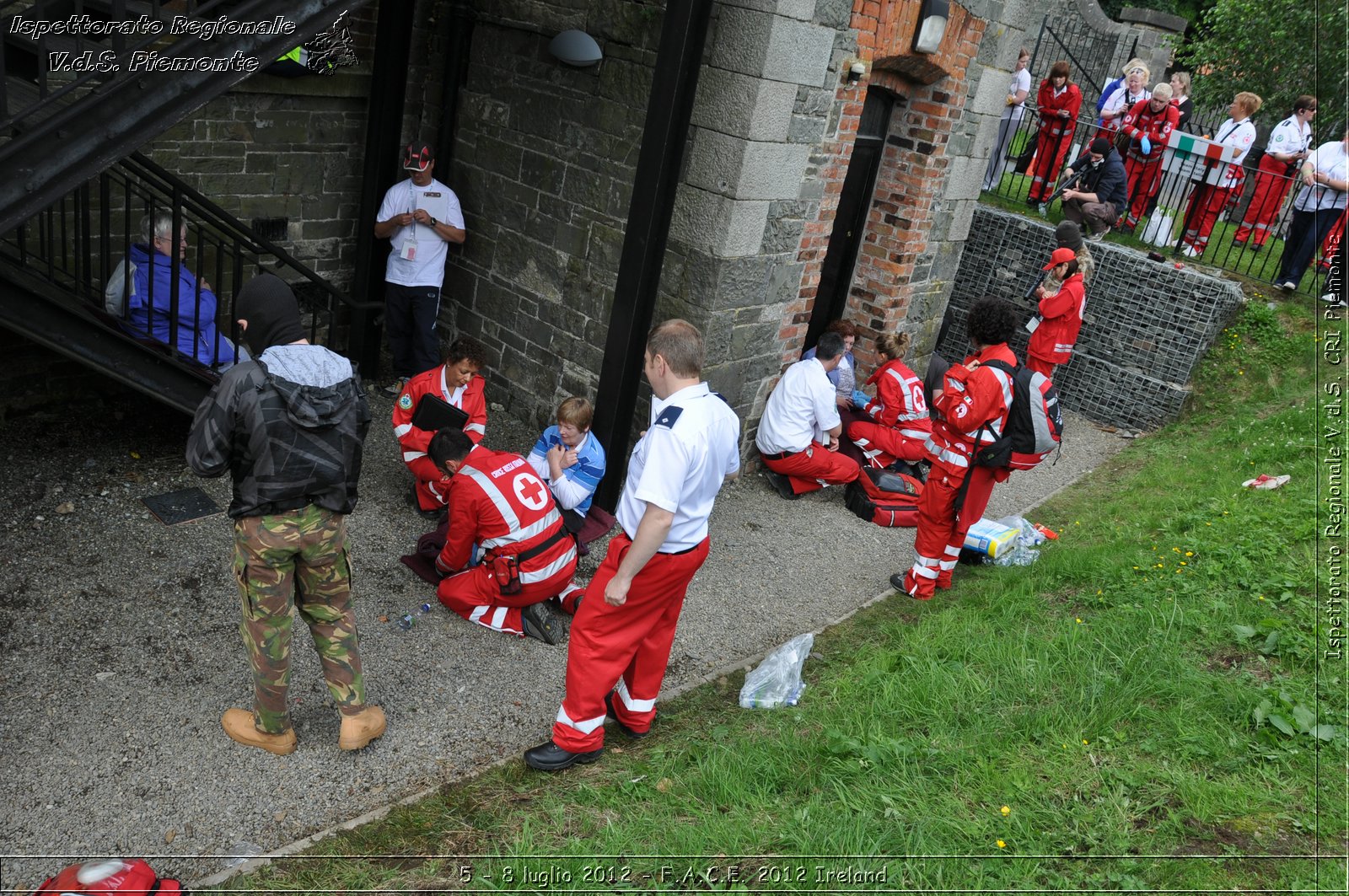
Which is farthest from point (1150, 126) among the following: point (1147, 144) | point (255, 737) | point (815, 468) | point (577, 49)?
point (255, 737)

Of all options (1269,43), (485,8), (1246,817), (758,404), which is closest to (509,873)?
(1246,817)

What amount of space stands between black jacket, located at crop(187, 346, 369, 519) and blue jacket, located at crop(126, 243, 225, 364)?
2.20 metres

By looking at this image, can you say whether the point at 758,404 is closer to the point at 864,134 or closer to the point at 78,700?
the point at 864,134

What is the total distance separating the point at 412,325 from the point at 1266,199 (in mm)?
9147

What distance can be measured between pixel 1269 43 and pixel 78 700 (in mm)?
14324

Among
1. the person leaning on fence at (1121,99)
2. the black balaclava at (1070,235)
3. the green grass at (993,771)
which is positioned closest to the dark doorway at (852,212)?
the black balaclava at (1070,235)

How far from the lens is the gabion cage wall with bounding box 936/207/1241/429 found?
31.8ft

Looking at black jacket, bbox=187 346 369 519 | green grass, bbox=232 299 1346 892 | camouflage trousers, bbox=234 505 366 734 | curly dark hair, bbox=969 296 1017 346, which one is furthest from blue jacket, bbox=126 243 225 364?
curly dark hair, bbox=969 296 1017 346

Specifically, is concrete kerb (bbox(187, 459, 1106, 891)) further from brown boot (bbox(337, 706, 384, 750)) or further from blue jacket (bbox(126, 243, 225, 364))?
blue jacket (bbox(126, 243, 225, 364))

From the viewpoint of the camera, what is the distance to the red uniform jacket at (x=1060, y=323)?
28.7 ft

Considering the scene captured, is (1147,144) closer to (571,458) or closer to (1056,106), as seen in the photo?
(1056,106)

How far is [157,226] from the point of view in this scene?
240 inches

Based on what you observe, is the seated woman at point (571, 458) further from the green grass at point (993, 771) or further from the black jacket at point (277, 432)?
the black jacket at point (277, 432)

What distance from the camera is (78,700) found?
443 centimetres
